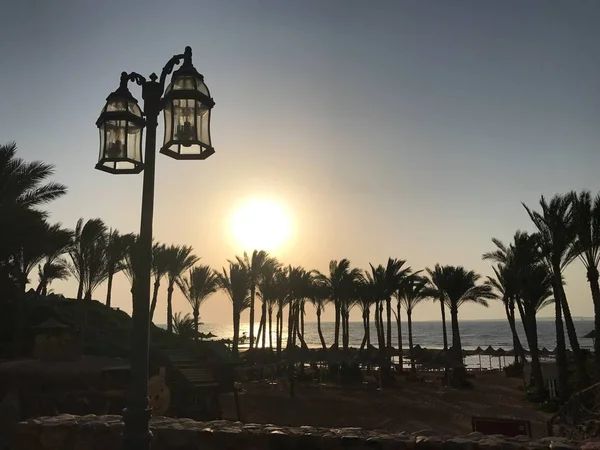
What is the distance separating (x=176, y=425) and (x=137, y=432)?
3.43 meters

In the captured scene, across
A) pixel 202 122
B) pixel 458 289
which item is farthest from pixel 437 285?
pixel 202 122

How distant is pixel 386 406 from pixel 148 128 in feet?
69.3

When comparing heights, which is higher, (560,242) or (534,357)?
(560,242)

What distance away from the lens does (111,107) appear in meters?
4.85

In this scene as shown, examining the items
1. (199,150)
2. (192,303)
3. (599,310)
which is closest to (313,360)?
(192,303)

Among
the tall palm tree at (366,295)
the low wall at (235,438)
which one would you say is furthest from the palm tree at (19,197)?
the tall palm tree at (366,295)

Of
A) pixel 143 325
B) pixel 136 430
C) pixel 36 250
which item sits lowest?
pixel 136 430

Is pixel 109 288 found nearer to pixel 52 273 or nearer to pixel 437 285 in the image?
pixel 52 273

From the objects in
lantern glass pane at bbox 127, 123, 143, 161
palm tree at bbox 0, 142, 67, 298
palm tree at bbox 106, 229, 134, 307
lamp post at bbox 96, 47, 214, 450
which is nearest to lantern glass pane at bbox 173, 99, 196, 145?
lamp post at bbox 96, 47, 214, 450

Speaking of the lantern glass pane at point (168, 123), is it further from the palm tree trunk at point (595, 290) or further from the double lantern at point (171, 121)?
the palm tree trunk at point (595, 290)

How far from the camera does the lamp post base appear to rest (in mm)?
4125

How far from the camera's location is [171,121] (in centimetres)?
480

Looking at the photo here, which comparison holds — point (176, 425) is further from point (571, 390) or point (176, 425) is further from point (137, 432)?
point (571, 390)

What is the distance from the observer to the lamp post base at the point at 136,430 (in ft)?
13.5
